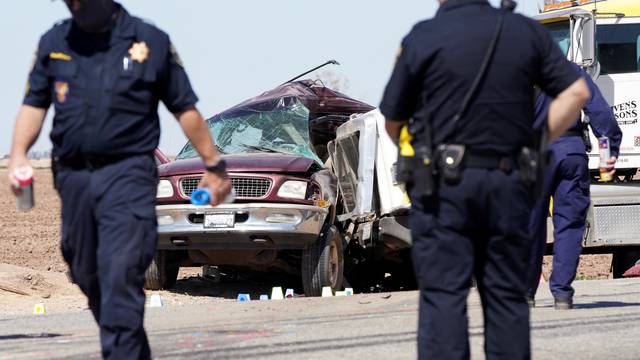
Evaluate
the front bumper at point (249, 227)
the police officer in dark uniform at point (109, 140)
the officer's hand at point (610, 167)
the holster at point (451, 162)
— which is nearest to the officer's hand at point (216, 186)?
the police officer in dark uniform at point (109, 140)

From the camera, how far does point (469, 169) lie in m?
4.91

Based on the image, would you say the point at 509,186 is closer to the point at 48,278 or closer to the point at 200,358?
the point at 200,358

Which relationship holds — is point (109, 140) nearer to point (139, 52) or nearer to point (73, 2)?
point (139, 52)

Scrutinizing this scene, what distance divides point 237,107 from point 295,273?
7.90ft

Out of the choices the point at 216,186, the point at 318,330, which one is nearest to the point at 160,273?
the point at 318,330

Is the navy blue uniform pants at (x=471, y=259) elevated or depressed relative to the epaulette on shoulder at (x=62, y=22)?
depressed

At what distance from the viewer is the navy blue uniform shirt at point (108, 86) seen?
5273 mm

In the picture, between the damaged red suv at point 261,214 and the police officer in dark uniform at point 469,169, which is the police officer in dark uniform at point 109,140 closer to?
the police officer in dark uniform at point 469,169

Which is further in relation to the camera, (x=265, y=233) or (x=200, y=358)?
(x=265, y=233)

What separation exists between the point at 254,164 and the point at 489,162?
8186 mm

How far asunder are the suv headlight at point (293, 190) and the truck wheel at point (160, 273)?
1.69 metres

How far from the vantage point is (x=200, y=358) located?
7.43 meters

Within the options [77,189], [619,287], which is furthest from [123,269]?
[619,287]

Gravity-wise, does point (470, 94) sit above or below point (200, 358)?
above
